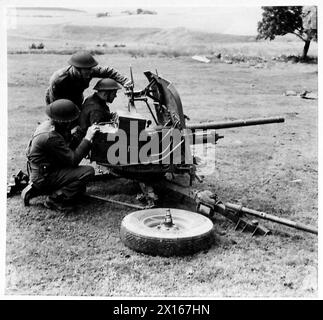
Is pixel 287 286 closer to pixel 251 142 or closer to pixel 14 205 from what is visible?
pixel 14 205

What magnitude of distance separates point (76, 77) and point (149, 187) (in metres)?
2.06

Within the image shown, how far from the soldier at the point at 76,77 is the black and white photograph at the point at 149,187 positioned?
0.07 ft

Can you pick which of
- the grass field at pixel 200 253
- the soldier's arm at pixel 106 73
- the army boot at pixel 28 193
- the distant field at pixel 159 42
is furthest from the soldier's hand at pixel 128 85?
the distant field at pixel 159 42

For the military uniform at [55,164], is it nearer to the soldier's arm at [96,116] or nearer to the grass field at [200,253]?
the grass field at [200,253]

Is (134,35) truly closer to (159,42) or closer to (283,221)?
(159,42)

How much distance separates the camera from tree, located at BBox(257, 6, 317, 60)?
8.61 metres

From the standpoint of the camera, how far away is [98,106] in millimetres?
7355

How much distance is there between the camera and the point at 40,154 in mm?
6742

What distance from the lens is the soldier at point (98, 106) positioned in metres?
7.28

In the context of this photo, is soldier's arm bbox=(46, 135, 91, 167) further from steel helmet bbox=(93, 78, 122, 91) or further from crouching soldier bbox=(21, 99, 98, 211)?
steel helmet bbox=(93, 78, 122, 91)

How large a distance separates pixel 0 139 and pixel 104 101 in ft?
5.60

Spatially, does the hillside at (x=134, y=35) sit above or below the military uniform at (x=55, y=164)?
above

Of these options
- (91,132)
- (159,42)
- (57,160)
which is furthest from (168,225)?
(159,42)
